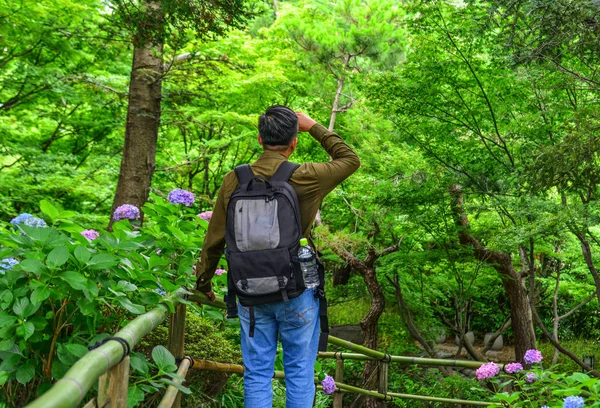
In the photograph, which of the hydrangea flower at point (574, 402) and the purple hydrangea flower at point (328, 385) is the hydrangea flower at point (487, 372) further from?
the hydrangea flower at point (574, 402)

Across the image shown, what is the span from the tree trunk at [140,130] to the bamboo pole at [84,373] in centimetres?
523

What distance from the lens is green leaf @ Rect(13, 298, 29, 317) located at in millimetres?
1663

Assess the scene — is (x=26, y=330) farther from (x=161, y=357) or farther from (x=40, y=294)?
(x=161, y=357)

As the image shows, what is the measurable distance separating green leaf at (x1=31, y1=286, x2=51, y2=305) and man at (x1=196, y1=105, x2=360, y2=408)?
790 mm

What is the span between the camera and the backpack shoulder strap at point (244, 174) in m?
2.29

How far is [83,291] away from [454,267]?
7.95 metres

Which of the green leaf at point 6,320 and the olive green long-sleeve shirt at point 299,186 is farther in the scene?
the olive green long-sleeve shirt at point 299,186

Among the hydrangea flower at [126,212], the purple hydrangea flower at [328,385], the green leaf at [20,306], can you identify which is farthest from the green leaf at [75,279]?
the purple hydrangea flower at [328,385]

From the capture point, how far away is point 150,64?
6.81 metres

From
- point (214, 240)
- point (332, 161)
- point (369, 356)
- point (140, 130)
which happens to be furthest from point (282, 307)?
point (140, 130)

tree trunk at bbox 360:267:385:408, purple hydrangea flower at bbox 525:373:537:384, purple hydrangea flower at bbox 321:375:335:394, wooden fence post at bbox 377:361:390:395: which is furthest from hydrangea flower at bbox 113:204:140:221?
tree trunk at bbox 360:267:385:408

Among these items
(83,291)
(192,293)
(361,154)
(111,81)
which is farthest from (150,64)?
(83,291)

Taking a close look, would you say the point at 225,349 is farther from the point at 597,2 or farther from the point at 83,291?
the point at 597,2

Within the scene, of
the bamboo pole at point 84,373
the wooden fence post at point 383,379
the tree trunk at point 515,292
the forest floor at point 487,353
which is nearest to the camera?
the bamboo pole at point 84,373
